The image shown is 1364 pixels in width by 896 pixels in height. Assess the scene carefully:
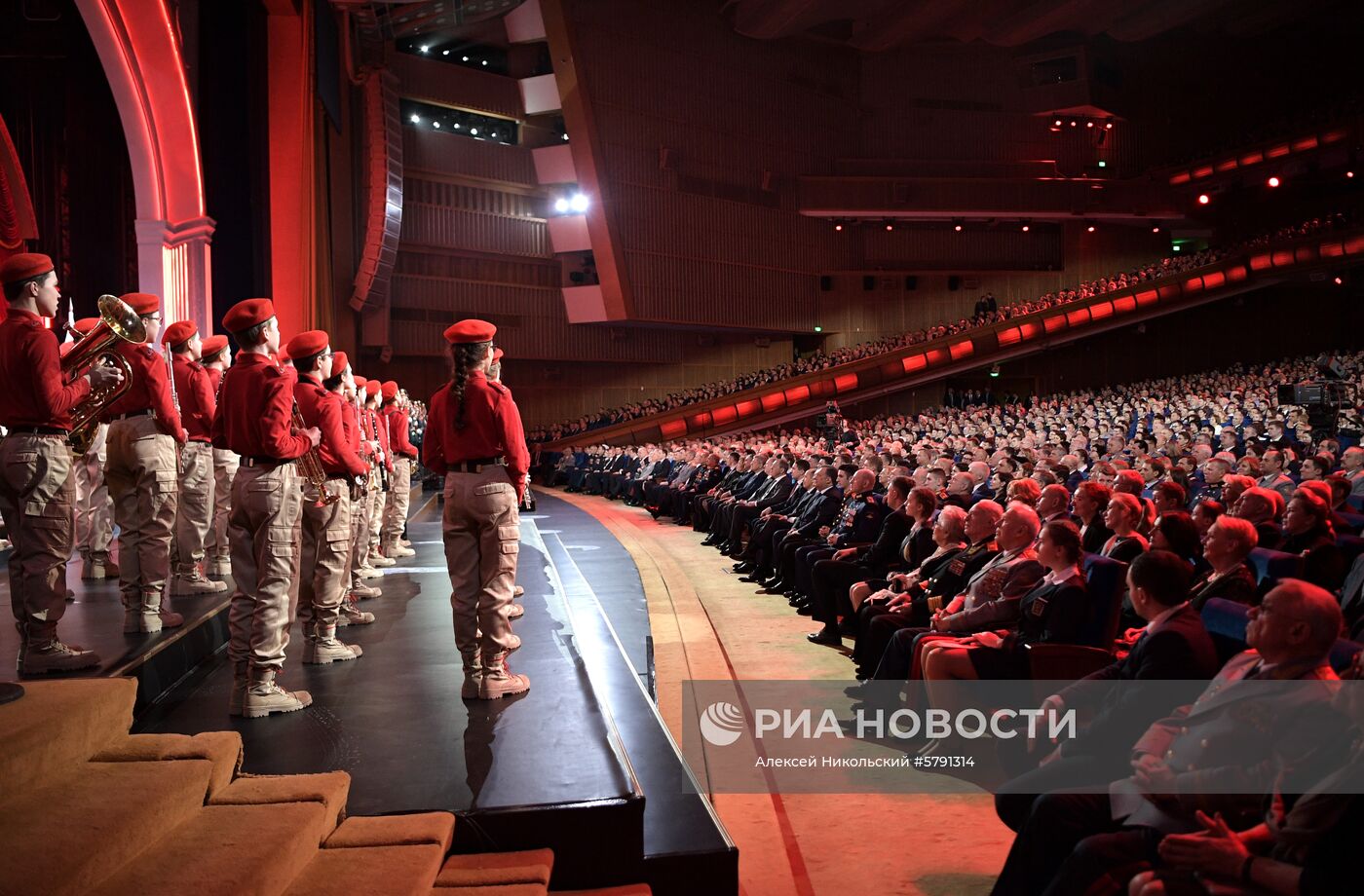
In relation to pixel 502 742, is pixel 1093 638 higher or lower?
higher

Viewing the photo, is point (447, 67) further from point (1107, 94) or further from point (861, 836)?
point (861, 836)

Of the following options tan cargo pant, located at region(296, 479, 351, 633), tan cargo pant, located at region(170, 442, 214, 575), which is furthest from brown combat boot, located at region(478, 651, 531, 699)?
tan cargo pant, located at region(170, 442, 214, 575)

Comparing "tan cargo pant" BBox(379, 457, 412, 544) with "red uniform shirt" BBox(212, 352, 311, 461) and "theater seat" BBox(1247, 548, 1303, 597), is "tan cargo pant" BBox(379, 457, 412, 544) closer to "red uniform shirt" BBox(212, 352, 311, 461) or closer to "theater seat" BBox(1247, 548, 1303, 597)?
"red uniform shirt" BBox(212, 352, 311, 461)

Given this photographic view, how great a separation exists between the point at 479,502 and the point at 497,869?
1565mm

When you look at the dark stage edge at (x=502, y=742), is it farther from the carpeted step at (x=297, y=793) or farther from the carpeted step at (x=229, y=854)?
the carpeted step at (x=229, y=854)

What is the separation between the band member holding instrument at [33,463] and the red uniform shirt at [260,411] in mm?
532

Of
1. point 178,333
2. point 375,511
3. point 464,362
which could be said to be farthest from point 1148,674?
point 375,511

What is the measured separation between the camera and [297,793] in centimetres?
276

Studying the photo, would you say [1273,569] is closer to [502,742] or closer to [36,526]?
[502,742]

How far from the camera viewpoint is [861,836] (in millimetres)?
3664

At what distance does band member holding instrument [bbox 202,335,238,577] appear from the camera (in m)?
5.51

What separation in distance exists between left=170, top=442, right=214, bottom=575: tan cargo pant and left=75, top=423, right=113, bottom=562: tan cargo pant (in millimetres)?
811

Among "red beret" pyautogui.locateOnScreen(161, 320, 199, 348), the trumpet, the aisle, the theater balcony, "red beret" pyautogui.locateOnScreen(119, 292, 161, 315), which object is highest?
the theater balcony

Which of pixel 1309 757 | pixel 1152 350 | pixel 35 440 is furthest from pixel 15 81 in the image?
pixel 1152 350
